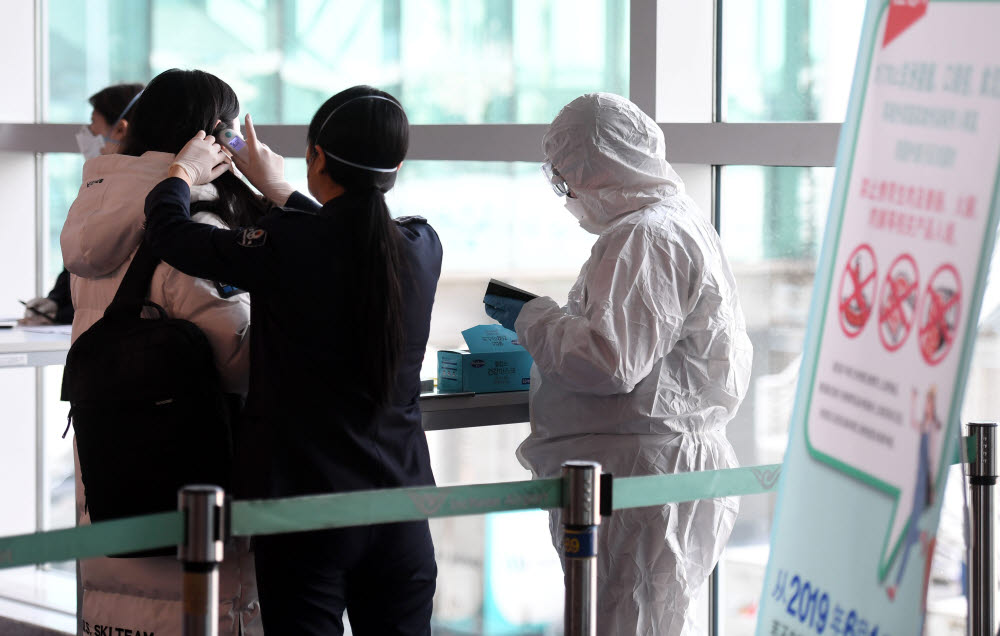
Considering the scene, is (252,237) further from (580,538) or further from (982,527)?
(982,527)

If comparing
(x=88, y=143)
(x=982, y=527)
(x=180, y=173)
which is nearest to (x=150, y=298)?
(x=180, y=173)

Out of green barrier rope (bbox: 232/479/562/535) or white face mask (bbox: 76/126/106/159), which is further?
white face mask (bbox: 76/126/106/159)

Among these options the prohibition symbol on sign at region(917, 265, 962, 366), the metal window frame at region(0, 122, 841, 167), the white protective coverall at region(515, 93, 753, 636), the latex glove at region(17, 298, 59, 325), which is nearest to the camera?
the prohibition symbol on sign at region(917, 265, 962, 366)

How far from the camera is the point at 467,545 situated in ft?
15.0

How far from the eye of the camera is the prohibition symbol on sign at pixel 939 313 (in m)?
1.60

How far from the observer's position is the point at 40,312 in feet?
13.6

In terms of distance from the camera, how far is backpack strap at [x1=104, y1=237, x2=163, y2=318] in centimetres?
220

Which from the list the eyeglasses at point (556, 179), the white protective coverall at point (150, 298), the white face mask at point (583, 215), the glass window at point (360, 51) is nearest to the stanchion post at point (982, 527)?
the white face mask at point (583, 215)

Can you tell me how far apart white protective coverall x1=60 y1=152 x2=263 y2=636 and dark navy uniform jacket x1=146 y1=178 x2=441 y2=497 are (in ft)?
0.37

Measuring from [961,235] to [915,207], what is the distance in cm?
9

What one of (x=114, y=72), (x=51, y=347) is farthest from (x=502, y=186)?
(x=114, y=72)

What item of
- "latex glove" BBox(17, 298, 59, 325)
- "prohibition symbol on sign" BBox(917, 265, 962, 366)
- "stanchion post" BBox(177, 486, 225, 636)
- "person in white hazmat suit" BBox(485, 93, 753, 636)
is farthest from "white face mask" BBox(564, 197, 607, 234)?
"latex glove" BBox(17, 298, 59, 325)

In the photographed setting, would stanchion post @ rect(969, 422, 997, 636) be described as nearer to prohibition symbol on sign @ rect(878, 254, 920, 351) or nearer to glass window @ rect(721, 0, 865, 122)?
prohibition symbol on sign @ rect(878, 254, 920, 351)

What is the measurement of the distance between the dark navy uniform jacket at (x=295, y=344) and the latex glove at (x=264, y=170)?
23 cm
